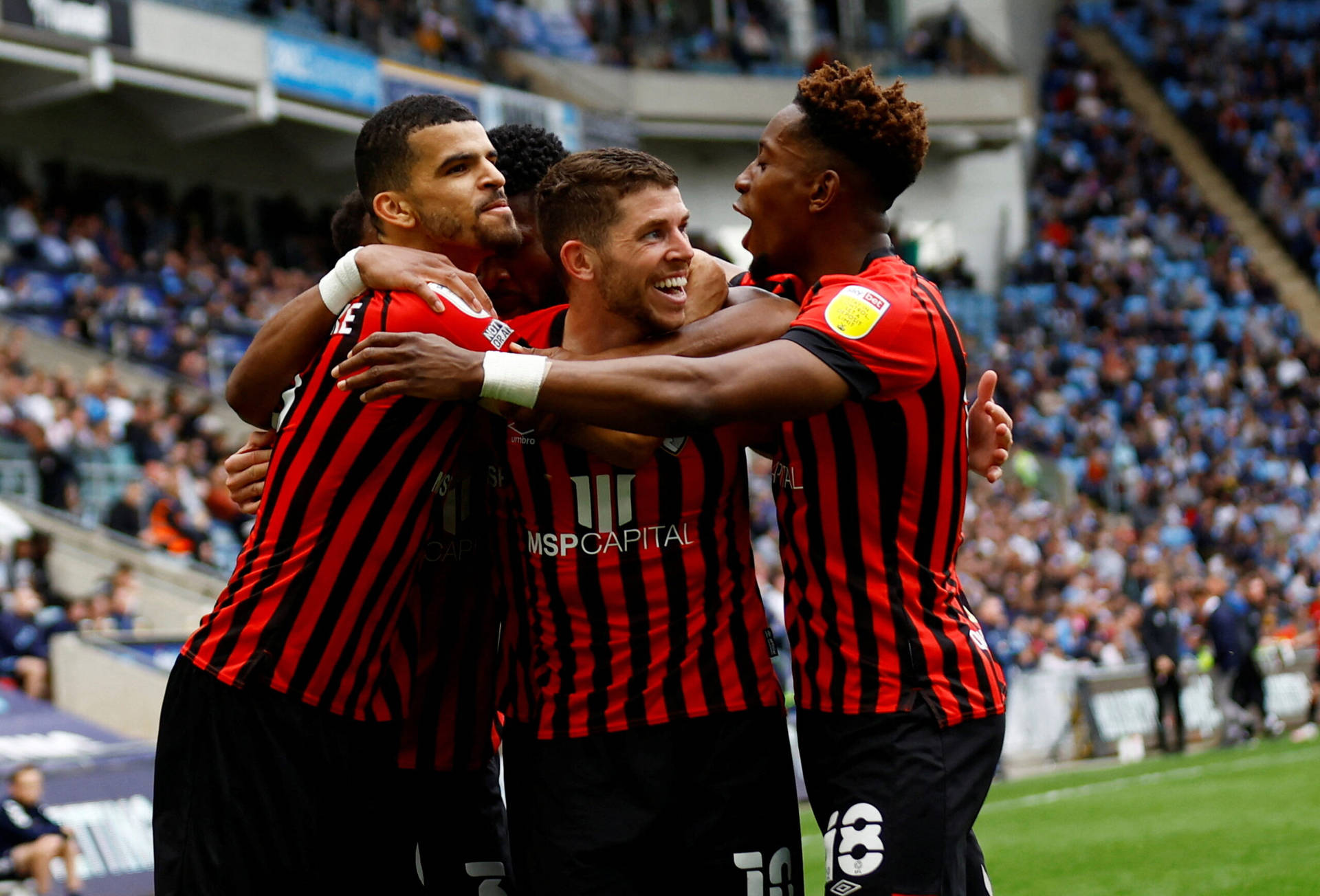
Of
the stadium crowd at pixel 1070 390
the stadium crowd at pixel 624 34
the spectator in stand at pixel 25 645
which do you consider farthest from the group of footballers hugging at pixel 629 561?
the stadium crowd at pixel 624 34

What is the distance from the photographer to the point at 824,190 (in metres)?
4.15

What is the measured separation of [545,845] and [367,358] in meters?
1.33

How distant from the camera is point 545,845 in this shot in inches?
160

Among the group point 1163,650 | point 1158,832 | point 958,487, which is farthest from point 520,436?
point 1163,650

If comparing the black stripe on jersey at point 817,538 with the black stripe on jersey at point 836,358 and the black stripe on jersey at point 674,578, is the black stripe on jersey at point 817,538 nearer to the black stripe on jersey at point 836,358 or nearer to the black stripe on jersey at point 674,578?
the black stripe on jersey at point 836,358

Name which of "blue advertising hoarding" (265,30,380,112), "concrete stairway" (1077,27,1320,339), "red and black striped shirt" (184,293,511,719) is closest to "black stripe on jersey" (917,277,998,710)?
"red and black striped shirt" (184,293,511,719)

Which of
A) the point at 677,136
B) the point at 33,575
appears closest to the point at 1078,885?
the point at 33,575

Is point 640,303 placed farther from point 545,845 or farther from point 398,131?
point 545,845

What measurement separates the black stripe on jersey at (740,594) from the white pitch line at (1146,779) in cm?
904

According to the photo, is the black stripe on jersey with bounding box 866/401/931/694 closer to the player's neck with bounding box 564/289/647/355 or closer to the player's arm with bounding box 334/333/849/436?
the player's arm with bounding box 334/333/849/436

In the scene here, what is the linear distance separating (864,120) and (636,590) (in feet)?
4.35

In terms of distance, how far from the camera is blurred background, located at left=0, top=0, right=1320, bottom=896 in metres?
12.9

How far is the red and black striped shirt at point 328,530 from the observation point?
4004 millimetres

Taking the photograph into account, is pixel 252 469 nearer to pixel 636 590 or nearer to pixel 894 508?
pixel 636 590
